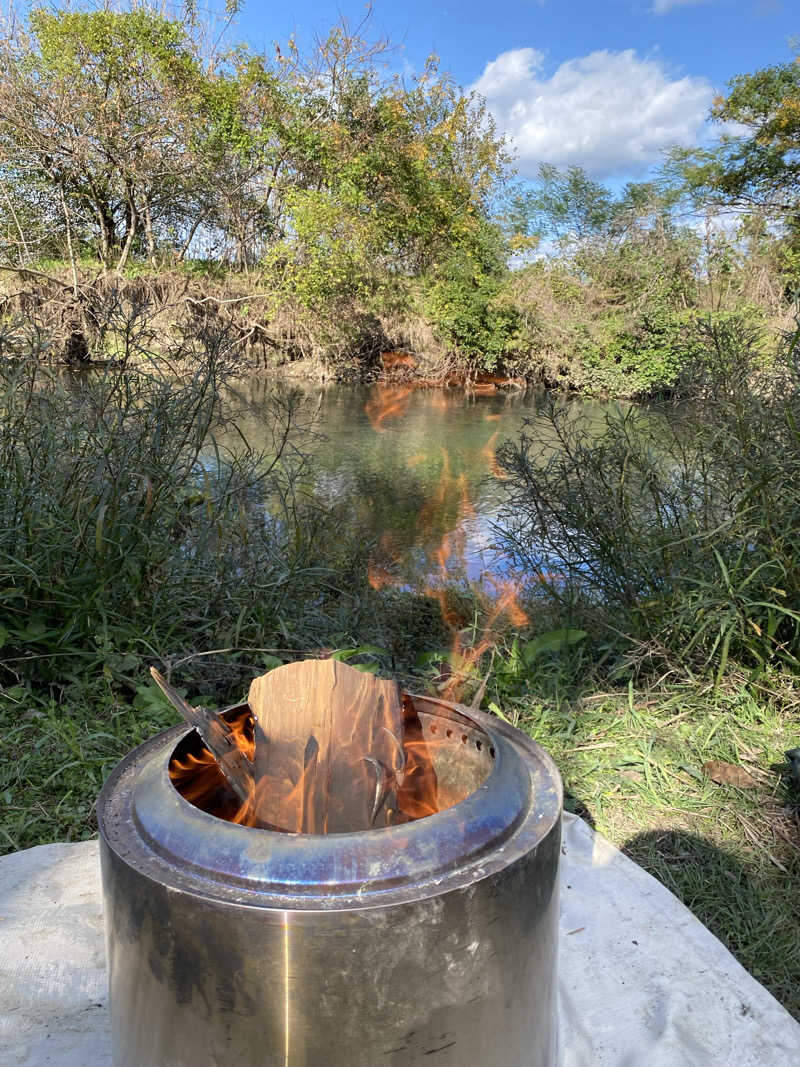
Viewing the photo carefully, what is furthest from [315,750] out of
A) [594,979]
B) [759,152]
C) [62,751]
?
[759,152]

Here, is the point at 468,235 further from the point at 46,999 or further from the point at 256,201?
the point at 46,999

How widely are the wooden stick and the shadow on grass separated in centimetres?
158

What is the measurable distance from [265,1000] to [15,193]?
66.3 ft

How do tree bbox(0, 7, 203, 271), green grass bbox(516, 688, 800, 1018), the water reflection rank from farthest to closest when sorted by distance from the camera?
1. tree bbox(0, 7, 203, 271)
2. the water reflection
3. green grass bbox(516, 688, 800, 1018)

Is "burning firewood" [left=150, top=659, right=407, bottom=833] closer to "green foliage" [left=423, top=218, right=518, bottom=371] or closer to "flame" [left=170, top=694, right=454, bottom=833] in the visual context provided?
"flame" [left=170, top=694, right=454, bottom=833]

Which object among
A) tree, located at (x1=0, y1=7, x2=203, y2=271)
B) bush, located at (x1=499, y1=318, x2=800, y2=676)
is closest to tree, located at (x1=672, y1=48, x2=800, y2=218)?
tree, located at (x1=0, y1=7, x2=203, y2=271)

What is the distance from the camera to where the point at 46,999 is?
1.68 m

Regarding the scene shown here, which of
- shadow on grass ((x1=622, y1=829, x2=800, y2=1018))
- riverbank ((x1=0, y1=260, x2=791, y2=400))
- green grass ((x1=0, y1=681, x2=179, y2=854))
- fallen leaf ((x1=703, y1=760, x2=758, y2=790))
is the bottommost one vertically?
shadow on grass ((x1=622, y1=829, x2=800, y2=1018))

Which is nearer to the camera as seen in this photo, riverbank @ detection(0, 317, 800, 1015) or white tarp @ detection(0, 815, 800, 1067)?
white tarp @ detection(0, 815, 800, 1067)

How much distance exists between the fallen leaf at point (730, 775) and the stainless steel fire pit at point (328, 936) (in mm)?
1891

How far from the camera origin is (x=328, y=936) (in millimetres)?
942

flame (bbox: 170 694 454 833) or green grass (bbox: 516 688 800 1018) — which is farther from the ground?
flame (bbox: 170 694 454 833)

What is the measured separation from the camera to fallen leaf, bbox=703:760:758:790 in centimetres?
274

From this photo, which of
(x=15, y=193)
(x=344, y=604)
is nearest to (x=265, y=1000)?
(x=344, y=604)
